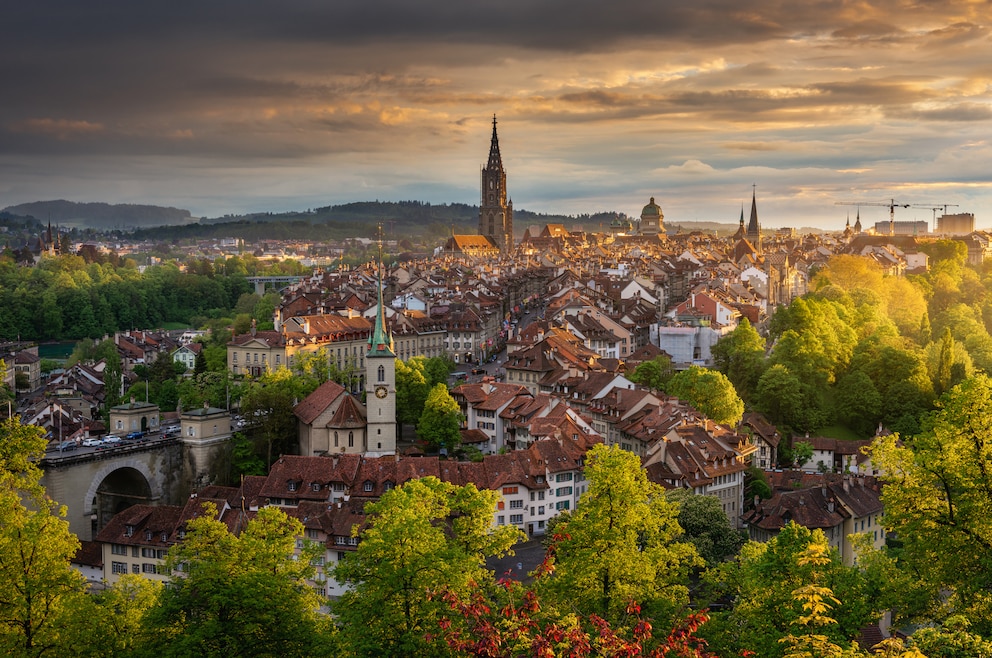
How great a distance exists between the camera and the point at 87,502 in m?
54.5

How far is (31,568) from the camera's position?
1034 inches

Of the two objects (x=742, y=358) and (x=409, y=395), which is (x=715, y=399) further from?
(x=409, y=395)

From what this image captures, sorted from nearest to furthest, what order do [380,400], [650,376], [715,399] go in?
1. [380,400]
2. [715,399]
3. [650,376]

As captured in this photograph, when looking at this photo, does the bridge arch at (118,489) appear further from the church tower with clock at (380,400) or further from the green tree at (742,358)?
the green tree at (742,358)

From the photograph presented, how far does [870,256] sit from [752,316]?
4874 centimetres

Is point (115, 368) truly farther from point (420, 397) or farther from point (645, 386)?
point (645, 386)

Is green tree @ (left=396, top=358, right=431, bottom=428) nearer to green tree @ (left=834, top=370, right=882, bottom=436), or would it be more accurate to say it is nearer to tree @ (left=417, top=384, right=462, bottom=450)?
tree @ (left=417, top=384, right=462, bottom=450)

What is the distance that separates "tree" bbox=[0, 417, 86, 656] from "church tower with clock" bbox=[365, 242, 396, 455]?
3062 centimetres

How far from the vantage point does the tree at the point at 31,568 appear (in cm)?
2519

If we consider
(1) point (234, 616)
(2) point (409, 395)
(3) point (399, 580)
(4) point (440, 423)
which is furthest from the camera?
(2) point (409, 395)

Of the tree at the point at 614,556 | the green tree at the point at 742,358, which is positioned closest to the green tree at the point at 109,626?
the tree at the point at 614,556

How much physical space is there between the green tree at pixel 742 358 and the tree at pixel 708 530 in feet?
93.2

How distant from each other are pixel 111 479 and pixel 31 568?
106 feet

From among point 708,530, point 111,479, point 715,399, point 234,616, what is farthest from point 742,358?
point 234,616
